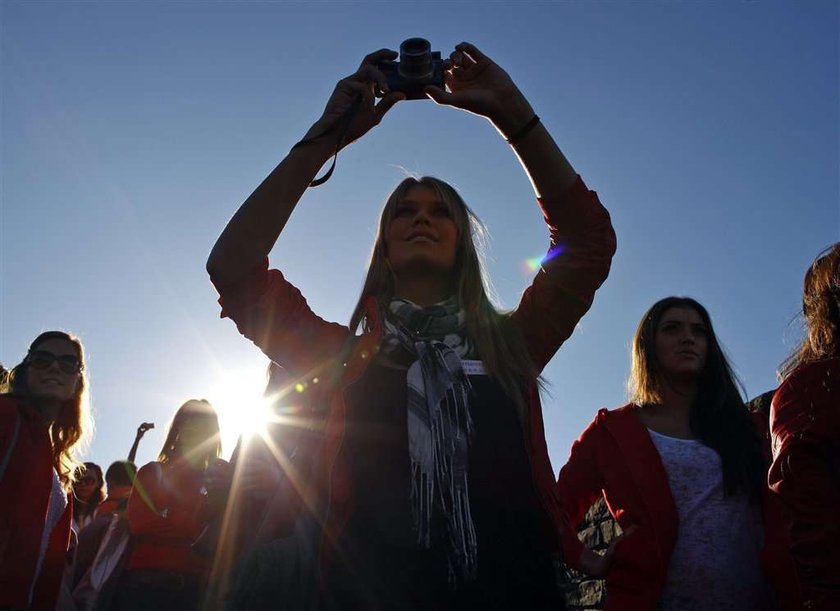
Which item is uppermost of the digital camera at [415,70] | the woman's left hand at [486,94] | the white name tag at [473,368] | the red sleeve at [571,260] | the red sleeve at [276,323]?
the digital camera at [415,70]

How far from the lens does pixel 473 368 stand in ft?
6.66

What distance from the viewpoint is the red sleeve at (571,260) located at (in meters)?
2.03

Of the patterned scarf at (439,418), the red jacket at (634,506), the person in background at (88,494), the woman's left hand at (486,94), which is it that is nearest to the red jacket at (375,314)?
the patterned scarf at (439,418)

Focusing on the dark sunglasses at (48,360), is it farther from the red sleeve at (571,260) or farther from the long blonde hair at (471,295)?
the red sleeve at (571,260)

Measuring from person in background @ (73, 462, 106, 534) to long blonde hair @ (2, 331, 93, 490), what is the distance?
2.21 m

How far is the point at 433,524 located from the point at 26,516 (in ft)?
8.57

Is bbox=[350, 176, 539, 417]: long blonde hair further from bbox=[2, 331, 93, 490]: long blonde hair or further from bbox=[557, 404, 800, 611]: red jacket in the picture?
bbox=[2, 331, 93, 490]: long blonde hair

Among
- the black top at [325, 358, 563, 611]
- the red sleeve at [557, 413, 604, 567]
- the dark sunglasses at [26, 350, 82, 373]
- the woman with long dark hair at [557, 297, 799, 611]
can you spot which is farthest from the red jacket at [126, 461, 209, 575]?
the black top at [325, 358, 563, 611]

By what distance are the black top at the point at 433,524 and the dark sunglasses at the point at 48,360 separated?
3.16 m

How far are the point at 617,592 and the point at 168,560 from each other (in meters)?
3.00

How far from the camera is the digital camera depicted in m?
2.17

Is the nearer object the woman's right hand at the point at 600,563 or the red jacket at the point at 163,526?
the woman's right hand at the point at 600,563

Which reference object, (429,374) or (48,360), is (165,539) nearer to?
(48,360)

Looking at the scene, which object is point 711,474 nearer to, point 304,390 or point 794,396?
point 794,396
